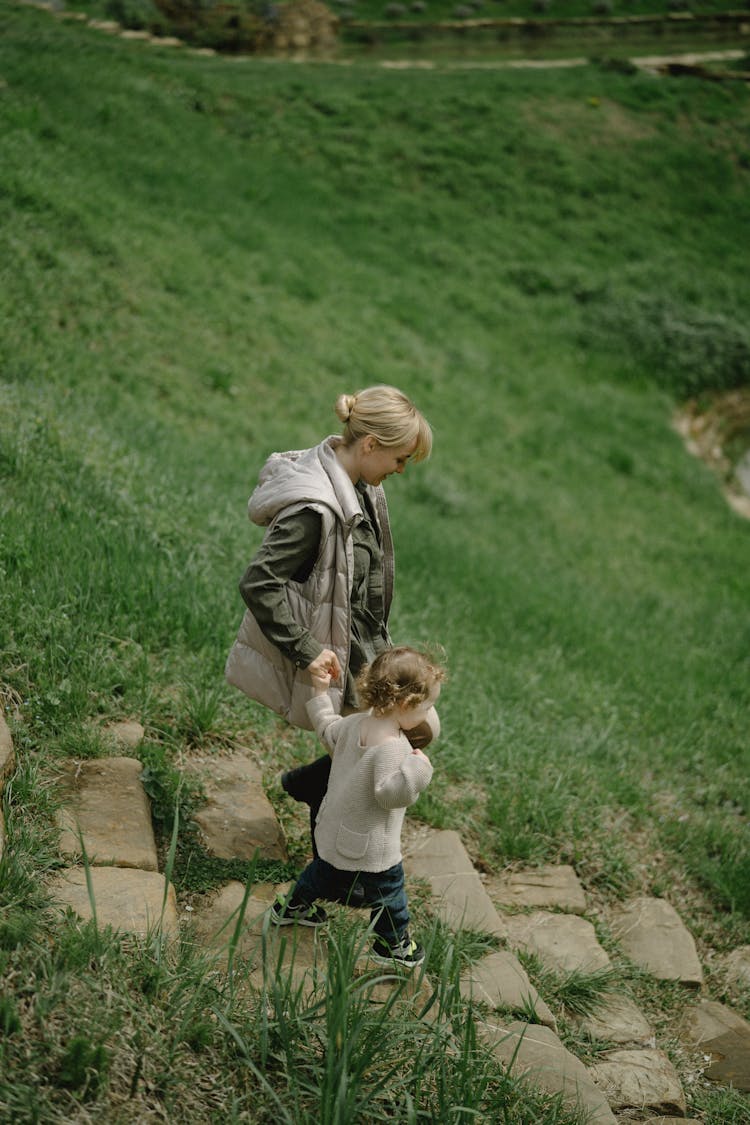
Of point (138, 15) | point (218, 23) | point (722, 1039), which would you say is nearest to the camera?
point (722, 1039)

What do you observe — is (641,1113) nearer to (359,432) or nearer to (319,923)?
(319,923)

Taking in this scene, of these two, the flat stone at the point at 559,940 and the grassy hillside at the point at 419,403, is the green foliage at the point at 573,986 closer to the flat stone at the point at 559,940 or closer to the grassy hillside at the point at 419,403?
the flat stone at the point at 559,940

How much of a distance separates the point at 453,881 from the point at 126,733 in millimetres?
1421

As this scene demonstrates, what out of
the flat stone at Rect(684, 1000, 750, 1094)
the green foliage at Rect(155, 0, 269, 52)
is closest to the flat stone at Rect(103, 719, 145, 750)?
the flat stone at Rect(684, 1000, 750, 1094)

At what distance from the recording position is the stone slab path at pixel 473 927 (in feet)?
8.57

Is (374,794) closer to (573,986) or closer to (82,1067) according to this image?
(82,1067)

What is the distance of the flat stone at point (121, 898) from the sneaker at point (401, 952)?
652 mm

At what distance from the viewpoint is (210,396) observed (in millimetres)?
8625

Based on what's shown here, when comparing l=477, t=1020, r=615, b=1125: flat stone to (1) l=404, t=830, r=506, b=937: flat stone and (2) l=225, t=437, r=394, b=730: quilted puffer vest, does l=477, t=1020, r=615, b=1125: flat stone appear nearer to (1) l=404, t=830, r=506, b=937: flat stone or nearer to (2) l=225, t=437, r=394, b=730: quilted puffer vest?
(1) l=404, t=830, r=506, b=937: flat stone

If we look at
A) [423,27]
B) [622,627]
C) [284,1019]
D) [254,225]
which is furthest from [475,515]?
[423,27]

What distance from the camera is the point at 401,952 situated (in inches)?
112

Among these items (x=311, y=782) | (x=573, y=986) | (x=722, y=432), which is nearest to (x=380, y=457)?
(x=311, y=782)

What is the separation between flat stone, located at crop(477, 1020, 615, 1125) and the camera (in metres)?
2.52

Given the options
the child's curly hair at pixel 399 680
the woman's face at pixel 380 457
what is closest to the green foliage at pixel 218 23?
the woman's face at pixel 380 457
